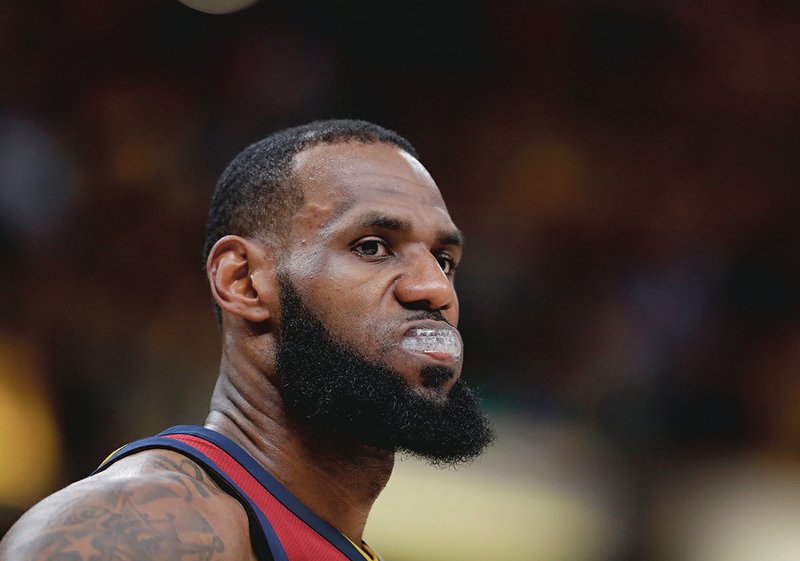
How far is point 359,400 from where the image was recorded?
1.79 m

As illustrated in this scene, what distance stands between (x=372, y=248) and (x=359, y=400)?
13.0 inches

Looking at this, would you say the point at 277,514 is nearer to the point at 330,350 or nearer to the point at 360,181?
the point at 330,350

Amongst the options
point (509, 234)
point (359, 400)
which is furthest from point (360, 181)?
point (509, 234)

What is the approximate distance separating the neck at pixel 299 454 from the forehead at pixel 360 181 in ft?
1.26

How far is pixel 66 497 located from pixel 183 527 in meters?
0.17

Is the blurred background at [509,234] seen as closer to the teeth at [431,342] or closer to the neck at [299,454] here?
the neck at [299,454]

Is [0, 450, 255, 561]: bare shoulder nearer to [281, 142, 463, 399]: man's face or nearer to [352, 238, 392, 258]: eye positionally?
[281, 142, 463, 399]: man's face

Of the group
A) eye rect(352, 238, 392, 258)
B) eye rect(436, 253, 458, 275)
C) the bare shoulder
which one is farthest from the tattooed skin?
eye rect(436, 253, 458, 275)

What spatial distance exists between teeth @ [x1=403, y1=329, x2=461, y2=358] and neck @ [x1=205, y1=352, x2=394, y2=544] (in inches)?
9.7

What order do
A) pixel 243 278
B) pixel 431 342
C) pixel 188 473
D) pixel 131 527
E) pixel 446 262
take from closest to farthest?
pixel 131 527, pixel 188 473, pixel 431 342, pixel 243 278, pixel 446 262

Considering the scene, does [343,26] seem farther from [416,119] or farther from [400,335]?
[400,335]

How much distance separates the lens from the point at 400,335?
5.94 feet

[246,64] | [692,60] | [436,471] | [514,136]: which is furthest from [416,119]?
[436,471]

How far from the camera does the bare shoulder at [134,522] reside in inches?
50.3
